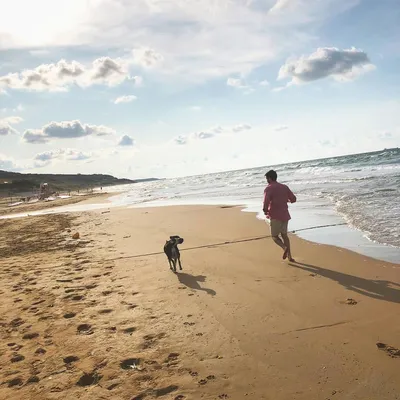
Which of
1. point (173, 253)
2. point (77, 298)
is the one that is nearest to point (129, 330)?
point (77, 298)

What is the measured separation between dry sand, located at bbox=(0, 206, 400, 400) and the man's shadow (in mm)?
15

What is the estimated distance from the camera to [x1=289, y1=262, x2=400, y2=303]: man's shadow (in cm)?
Result: 483

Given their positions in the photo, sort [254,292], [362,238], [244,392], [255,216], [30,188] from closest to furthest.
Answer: [244,392]
[254,292]
[362,238]
[255,216]
[30,188]

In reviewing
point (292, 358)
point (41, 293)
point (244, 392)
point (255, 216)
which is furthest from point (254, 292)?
point (255, 216)

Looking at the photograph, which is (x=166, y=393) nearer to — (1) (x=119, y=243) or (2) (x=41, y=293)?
(2) (x=41, y=293)

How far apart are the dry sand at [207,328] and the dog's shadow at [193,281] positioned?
4 cm

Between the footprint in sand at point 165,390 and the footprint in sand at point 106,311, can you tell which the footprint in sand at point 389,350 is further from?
the footprint in sand at point 106,311

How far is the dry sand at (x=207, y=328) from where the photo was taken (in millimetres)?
3162

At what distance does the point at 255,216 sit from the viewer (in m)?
13.1

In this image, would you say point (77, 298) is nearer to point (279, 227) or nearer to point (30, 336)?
point (30, 336)

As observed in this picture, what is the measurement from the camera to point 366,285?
5.30 m

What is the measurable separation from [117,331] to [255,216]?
30.5 ft

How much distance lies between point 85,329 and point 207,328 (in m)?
1.59

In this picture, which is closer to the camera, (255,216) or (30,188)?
(255,216)
